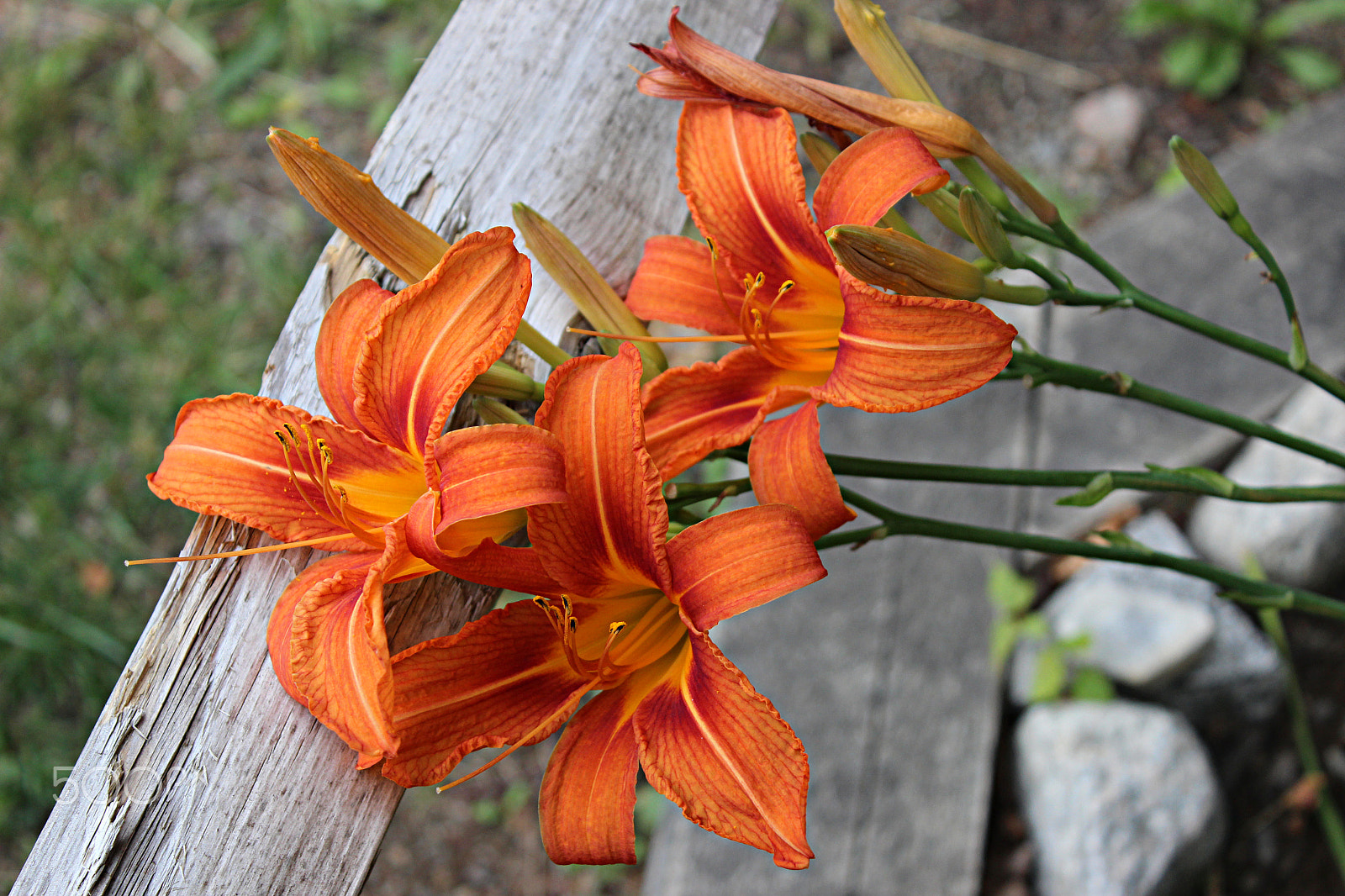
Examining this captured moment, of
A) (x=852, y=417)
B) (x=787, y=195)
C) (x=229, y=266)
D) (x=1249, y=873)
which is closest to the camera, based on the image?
(x=787, y=195)

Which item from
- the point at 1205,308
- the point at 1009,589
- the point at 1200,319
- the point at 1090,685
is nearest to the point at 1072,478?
the point at 1200,319

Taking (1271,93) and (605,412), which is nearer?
(605,412)

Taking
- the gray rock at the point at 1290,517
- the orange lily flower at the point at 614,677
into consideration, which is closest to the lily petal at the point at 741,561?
the orange lily flower at the point at 614,677

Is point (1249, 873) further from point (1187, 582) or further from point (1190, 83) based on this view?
point (1190, 83)

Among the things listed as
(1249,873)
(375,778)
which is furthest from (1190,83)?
(375,778)

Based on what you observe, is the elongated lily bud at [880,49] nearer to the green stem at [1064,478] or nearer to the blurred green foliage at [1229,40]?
the green stem at [1064,478]

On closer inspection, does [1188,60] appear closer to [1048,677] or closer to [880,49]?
[1048,677]
